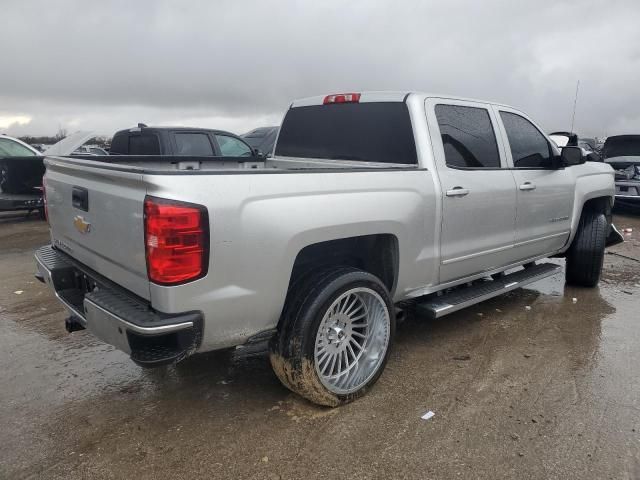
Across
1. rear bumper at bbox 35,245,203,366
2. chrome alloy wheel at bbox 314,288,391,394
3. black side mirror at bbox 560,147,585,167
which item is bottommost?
chrome alloy wheel at bbox 314,288,391,394

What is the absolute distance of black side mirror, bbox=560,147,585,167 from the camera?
468 cm

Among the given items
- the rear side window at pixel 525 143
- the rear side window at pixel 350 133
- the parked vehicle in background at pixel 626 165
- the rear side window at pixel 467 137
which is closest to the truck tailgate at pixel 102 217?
the rear side window at pixel 350 133

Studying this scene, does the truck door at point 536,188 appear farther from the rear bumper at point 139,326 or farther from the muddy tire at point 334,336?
the rear bumper at point 139,326

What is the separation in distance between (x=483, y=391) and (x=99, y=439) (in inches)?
92.9

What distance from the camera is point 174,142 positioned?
7879 mm

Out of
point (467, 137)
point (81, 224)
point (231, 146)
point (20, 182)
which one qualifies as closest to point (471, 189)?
point (467, 137)

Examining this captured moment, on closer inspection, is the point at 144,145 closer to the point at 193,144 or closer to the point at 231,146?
the point at 193,144

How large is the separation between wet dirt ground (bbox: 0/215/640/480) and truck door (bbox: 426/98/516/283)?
29.2 inches

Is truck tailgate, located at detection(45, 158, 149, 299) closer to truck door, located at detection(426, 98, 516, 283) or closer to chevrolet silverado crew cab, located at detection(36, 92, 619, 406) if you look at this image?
chevrolet silverado crew cab, located at detection(36, 92, 619, 406)

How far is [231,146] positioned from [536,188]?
5691 mm

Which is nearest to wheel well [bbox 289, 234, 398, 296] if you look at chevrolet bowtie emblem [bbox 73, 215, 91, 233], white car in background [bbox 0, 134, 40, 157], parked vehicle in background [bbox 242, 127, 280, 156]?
chevrolet bowtie emblem [bbox 73, 215, 91, 233]

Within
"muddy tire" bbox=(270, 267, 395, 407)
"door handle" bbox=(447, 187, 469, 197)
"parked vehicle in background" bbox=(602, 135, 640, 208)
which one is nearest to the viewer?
"muddy tire" bbox=(270, 267, 395, 407)

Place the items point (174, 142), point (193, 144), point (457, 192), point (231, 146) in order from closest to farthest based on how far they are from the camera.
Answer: point (457, 192)
point (174, 142)
point (193, 144)
point (231, 146)

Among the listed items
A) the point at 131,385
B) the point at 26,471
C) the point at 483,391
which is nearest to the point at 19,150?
the point at 131,385
